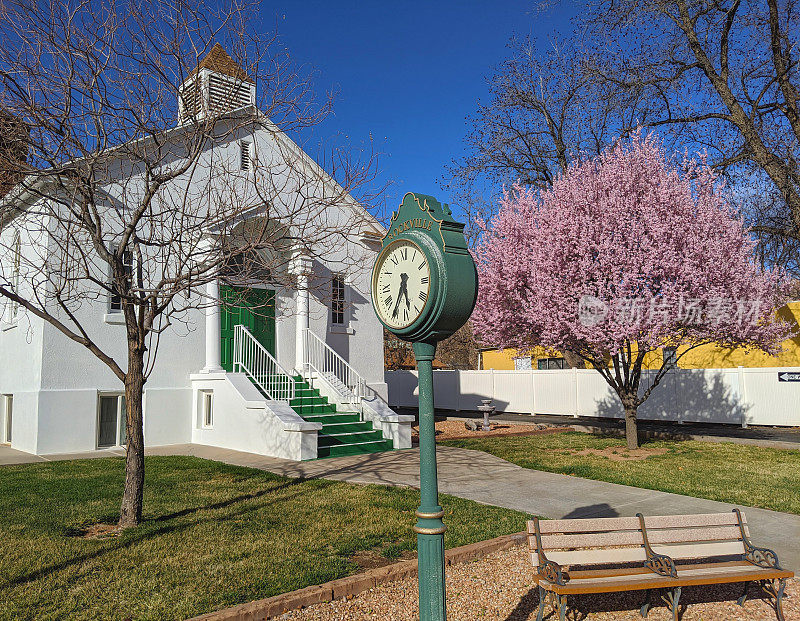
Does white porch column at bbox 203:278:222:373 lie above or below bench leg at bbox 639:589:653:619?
above

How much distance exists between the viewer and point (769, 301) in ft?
45.6

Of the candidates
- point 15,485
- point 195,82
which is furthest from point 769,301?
point 15,485

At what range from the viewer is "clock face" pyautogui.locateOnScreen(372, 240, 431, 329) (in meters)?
3.67

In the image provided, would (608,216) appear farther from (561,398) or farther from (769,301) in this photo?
(561,398)

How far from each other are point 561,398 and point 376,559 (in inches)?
748

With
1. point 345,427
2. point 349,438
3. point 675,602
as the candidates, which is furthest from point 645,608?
point 345,427

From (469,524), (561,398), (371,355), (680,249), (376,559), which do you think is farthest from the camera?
(561,398)

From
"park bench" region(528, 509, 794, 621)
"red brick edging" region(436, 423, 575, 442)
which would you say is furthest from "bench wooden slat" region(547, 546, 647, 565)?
"red brick edging" region(436, 423, 575, 442)

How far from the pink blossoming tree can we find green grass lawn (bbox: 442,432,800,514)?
1594mm

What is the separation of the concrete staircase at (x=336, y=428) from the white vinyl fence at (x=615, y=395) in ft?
37.6

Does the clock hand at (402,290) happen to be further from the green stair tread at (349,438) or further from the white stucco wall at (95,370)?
the green stair tread at (349,438)

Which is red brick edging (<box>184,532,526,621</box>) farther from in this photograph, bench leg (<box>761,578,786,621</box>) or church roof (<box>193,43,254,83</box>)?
church roof (<box>193,43,254,83</box>)

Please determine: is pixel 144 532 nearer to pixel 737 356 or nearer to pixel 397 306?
pixel 397 306

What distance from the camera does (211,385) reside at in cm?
1377
